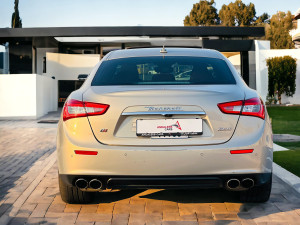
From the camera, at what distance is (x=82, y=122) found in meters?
3.84

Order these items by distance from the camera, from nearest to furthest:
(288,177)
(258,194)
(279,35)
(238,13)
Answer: (258,194)
(288,177)
(279,35)
(238,13)

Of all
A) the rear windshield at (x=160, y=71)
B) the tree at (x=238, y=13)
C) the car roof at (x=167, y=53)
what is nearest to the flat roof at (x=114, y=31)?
the car roof at (x=167, y=53)

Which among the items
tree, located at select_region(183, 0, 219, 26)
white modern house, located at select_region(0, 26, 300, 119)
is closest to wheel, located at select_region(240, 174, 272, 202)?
white modern house, located at select_region(0, 26, 300, 119)

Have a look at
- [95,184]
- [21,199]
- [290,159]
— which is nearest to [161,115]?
[95,184]

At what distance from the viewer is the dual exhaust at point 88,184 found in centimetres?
389

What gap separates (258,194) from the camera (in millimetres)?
4348

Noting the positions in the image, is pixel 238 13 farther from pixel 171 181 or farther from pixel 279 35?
pixel 171 181

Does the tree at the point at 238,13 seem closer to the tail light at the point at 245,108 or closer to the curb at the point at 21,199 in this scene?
the curb at the point at 21,199

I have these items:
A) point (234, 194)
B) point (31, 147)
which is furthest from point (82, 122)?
point (31, 147)

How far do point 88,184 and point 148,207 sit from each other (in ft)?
2.46

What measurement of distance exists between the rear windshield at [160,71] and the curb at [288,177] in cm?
161

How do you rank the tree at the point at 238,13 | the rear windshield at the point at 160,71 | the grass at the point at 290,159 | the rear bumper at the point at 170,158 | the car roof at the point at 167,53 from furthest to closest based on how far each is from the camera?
the tree at the point at 238,13, the grass at the point at 290,159, the car roof at the point at 167,53, the rear windshield at the point at 160,71, the rear bumper at the point at 170,158

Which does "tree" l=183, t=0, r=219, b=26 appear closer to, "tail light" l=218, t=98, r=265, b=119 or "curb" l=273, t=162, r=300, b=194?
"curb" l=273, t=162, r=300, b=194

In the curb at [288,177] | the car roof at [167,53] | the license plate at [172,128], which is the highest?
the car roof at [167,53]
